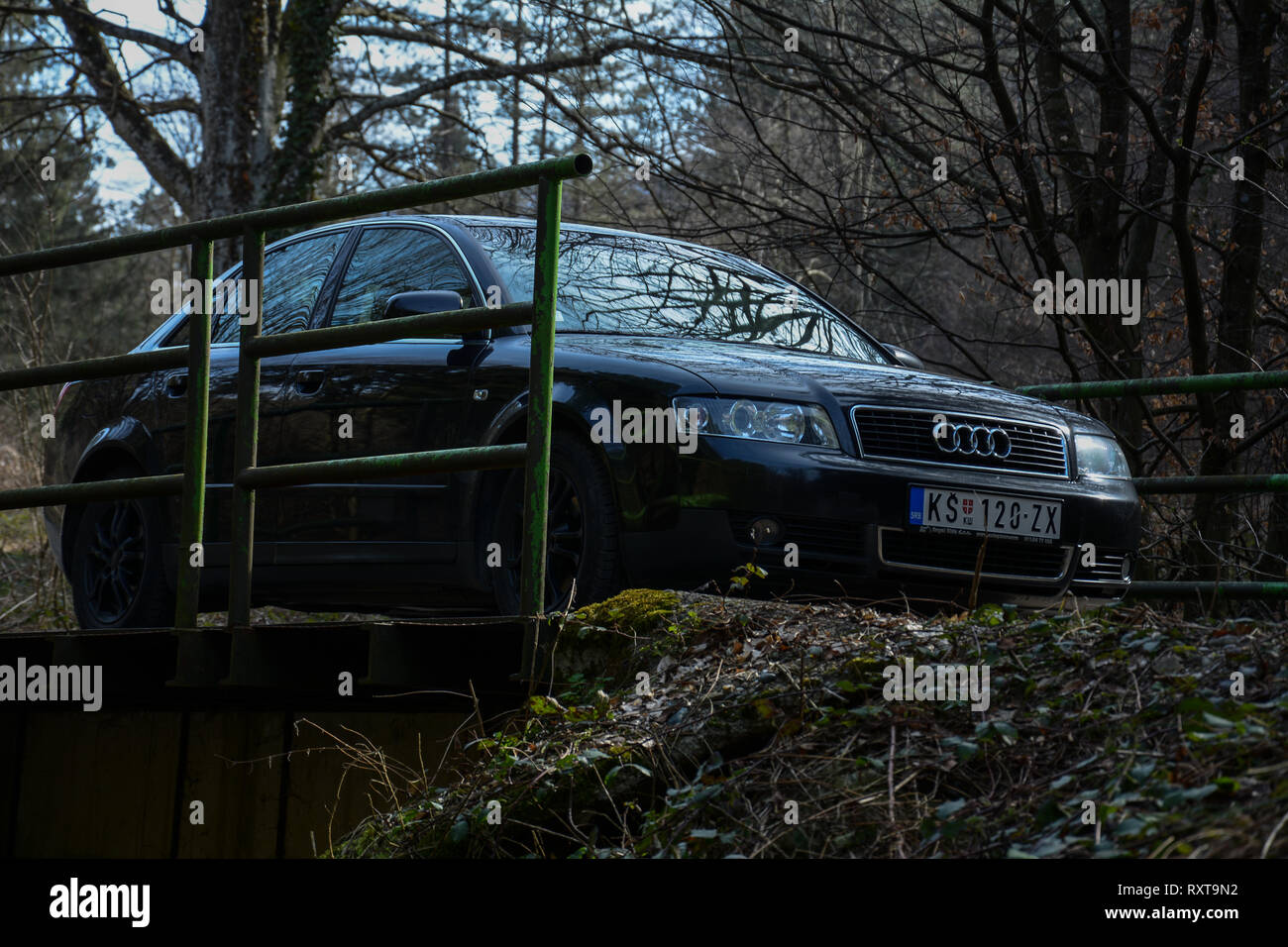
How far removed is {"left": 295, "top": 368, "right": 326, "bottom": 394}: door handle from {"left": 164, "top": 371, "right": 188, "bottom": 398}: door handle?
73cm

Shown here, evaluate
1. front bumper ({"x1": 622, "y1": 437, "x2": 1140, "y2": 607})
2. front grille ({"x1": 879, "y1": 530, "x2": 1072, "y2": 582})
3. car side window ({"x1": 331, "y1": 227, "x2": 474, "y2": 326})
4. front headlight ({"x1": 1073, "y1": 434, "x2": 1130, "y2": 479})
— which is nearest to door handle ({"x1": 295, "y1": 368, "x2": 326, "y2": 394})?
car side window ({"x1": 331, "y1": 227, "x2": 474, "y2": 326})

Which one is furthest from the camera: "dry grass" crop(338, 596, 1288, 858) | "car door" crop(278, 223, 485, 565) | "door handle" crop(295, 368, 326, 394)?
"door handle" crop(295, 368, 326, 394)

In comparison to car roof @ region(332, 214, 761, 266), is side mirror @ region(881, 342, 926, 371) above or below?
below

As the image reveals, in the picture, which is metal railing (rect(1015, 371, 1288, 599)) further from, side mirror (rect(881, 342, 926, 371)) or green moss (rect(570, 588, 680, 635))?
green moss (rect(570, 588, 680, 635))

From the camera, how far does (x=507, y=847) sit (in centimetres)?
420

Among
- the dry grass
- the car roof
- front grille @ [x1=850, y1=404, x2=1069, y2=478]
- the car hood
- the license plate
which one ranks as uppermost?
the car roof

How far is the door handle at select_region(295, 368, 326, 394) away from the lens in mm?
6340

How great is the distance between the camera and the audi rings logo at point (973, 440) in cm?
532

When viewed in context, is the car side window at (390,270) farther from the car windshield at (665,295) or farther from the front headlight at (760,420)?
the front headlight at (760,420)

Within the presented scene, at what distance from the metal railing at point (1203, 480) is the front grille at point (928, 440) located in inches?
41.5

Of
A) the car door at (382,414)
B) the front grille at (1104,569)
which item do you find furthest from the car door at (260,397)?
the front grille at (1104,569)

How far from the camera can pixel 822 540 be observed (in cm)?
504
